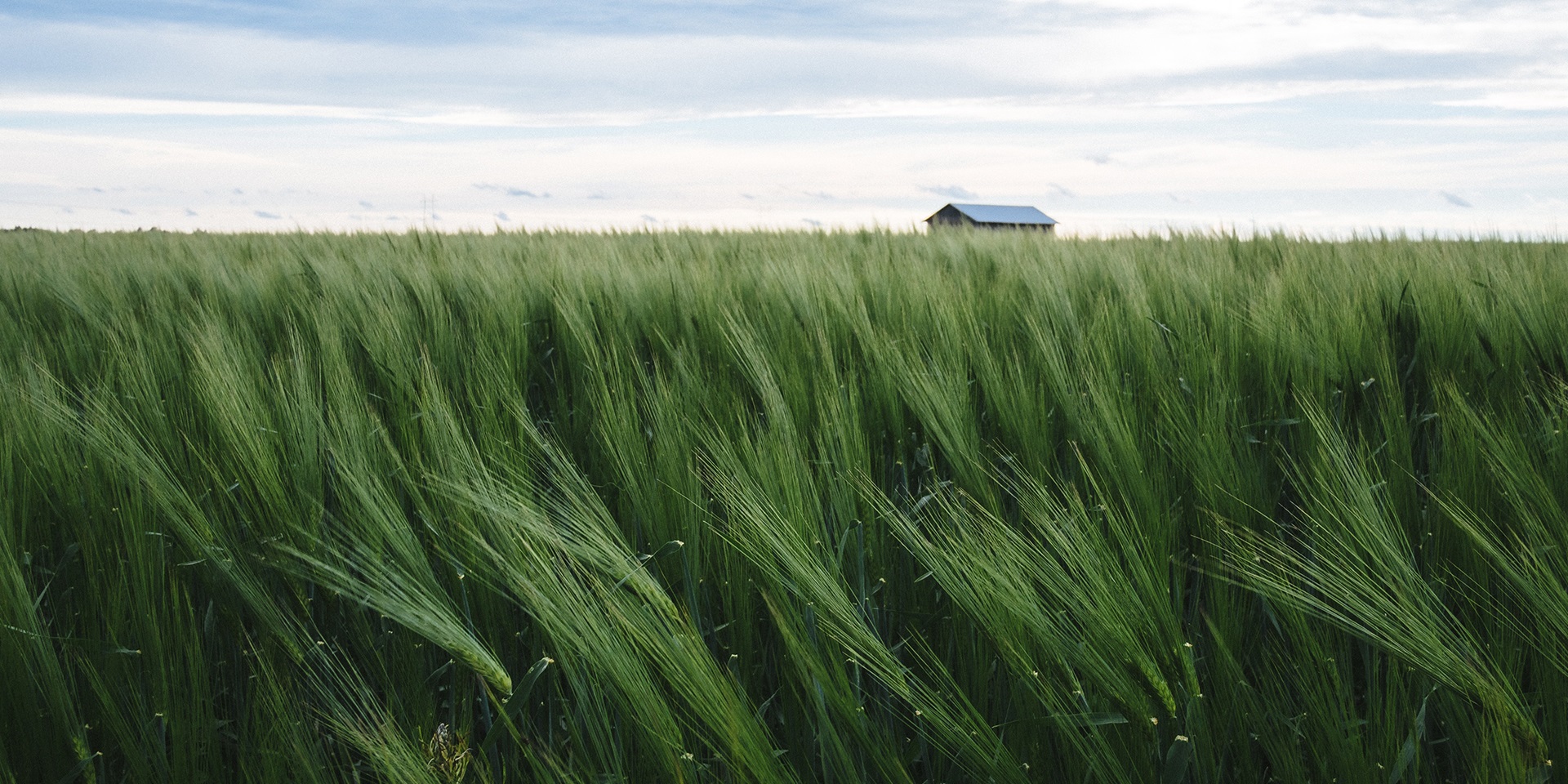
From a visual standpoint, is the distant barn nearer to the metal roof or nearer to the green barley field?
the metal roof

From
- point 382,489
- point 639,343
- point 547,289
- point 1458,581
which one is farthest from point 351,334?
point 1458,581

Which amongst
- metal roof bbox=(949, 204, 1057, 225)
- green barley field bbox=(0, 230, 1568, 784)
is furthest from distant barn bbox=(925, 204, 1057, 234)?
green barley field bbox=(0, 230, 1568, 784)

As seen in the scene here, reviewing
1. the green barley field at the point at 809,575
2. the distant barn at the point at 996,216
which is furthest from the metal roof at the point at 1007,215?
the green barley field at the point at 809,575

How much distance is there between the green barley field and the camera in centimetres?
83

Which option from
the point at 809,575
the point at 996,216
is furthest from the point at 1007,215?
the point at 809,575

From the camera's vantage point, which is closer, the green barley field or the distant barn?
the green barley field

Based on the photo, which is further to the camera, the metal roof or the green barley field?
the metal roof

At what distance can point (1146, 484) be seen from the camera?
1.30 metres

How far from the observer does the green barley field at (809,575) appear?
0.83 m

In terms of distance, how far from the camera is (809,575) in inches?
34.6

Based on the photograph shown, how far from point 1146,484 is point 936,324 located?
0.96 m

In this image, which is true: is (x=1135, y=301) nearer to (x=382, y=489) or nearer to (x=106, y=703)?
(x=382, y=489)

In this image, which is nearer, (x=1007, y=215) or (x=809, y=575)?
(x=809, y=575)

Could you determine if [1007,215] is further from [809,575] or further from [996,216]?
[809,575]
